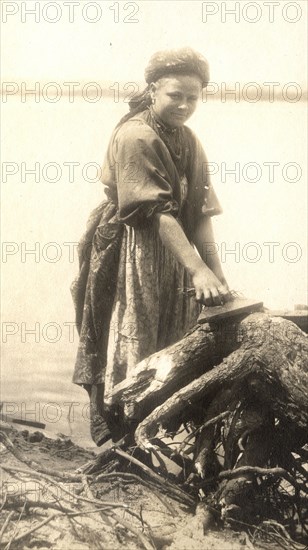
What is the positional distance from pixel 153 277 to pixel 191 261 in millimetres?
290

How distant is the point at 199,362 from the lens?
8.41 ft

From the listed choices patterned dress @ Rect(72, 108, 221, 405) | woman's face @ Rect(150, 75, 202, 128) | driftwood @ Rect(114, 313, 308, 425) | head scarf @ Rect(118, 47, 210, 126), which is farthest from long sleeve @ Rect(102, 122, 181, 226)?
driftwood @ Rect(114, 313, 308, 425)

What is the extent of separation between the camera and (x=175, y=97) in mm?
2820

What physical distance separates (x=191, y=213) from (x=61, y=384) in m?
1.70

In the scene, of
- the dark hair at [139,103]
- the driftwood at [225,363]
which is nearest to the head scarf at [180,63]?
the dark hair at [139,103]

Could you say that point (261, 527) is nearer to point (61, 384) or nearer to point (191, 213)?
point (191, 213)

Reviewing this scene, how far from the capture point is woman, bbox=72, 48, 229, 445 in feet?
8.87

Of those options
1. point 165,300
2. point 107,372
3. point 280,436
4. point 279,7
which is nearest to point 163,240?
point 165,300

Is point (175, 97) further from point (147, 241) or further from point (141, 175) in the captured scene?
point (147, 241)

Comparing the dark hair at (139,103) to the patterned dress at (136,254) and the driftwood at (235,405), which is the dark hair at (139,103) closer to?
the patterned dress at (136,254)

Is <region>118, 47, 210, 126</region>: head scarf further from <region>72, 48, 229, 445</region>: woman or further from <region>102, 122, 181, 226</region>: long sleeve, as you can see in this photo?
<region>102, 122, 181, 226</region>: long sleeve

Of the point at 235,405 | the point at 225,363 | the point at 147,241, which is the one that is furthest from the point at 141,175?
the point at 235,405

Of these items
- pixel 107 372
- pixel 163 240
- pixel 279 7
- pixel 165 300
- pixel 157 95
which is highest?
pixel 279 7

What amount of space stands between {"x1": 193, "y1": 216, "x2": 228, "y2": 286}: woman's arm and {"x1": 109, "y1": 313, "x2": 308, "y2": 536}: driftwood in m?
0.59
